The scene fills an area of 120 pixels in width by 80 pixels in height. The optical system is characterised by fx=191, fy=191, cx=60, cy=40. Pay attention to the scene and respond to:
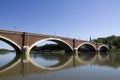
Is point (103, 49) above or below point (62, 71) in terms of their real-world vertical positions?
above

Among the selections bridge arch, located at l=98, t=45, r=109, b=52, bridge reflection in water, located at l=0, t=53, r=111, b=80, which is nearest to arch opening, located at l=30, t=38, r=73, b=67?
bridge reflection in water, located at l=0, t=53, r=111, b=80

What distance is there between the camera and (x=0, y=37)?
136ft

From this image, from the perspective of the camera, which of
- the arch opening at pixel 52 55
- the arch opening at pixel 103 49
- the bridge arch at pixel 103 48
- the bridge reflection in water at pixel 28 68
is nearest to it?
the bridge reflection in water at pixel 28 68

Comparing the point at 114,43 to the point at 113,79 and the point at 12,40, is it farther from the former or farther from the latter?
the point at 113,79

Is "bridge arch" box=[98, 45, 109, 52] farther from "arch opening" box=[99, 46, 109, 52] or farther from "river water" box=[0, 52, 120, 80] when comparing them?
"river water" box=[0, 52, 120, 80]

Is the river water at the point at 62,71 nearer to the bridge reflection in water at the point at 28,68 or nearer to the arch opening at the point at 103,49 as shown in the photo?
the bridge reflection in water at the point at 28,68

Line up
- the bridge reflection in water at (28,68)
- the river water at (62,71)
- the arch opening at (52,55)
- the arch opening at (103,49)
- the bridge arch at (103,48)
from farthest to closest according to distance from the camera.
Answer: the arch opening at (103,49) → the bridge arch at (103,48) → the arch opening at (52,55) → the bridge reflection in water at (28,68) → the river water at (62,71)

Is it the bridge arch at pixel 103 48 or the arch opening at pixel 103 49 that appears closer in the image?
the bridge arch at pixel 103 48

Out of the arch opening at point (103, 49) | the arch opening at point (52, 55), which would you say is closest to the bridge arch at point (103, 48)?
the arch opening at point (103, 49)

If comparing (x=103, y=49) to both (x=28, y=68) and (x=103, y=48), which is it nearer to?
(x=103, y=48)

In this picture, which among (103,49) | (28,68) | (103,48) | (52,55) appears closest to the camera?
(28,68)

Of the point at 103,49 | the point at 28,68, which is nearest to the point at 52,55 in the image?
the point at 28,68

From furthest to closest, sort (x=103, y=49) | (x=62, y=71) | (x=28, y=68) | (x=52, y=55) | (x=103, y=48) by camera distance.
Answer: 1. (x=103, y=48)
2. (x=103, y=49)
3. (x=52, y=55)
4. (x=28, y=68)
5. (x=62, y=71)

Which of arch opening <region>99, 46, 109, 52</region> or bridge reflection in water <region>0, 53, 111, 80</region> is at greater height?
arch opening <region>99, 46, 109, 52</region>
